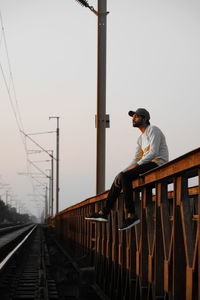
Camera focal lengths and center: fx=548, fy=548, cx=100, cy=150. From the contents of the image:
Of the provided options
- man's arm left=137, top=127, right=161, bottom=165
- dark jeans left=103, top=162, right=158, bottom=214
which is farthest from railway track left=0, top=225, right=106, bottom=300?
man's arm left=137, top=127, right=161, bottom=165

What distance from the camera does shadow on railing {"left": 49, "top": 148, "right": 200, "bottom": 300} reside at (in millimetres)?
4204

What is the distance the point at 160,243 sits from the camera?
5.06 metres

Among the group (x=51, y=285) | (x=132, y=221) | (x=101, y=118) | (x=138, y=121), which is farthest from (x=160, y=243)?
(x=101, y=118)

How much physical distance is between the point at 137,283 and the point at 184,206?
5.92 feet

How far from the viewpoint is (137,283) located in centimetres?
→ 586

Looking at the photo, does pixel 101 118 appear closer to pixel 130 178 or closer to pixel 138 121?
pixel 138 121

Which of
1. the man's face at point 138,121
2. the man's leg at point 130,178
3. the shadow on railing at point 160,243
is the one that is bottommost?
the shadow on railing at point 160,243

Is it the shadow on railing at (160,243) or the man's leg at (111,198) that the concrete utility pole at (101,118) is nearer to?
the shadow on railing at (160,243)

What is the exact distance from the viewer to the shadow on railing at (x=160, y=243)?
4.20m

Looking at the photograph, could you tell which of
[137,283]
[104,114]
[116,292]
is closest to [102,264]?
[116,292]

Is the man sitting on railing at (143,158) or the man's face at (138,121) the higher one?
the man's face at (138,121)

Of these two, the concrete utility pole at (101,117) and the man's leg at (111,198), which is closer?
the man's leg at (111,198)

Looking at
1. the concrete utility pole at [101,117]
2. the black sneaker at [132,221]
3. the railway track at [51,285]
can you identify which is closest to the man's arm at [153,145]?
the black sneaker at [132,221]

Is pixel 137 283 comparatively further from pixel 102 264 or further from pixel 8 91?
pixel 8 91
